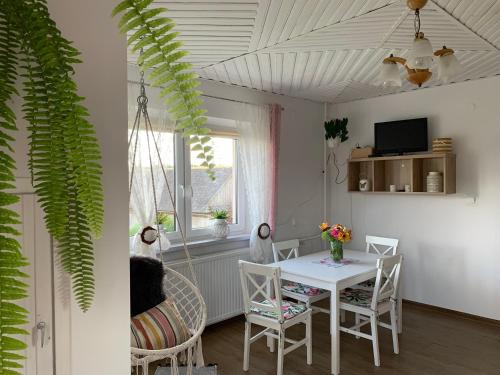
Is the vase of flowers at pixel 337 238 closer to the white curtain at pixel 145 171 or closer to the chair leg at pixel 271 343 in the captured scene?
the chair leg at pixel 271 343

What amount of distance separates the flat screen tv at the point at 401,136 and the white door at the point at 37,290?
12.8 ft

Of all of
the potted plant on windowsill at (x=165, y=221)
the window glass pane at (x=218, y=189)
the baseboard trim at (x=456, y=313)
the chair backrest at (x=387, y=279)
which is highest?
Answer: the window glass pane at (x=218, y=189)

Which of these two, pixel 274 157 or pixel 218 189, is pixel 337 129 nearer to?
pixel 274 157

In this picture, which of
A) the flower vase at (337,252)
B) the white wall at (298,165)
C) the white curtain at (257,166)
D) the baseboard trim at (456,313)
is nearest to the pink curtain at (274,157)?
the white curtain at (257,166)

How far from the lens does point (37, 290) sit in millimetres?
1018

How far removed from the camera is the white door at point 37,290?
1.00 metres

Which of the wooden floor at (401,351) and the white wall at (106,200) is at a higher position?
the white wall at (106,200)

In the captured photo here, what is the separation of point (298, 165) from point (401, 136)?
1.22 meters

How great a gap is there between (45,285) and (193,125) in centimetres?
79

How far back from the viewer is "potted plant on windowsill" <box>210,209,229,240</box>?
3.75m

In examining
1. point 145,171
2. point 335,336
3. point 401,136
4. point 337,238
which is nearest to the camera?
point 335,336

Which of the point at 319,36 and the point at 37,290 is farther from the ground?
the point at 319,36

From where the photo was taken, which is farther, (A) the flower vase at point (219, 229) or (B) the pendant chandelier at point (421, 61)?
(A) the flower vase at point (219, 229)

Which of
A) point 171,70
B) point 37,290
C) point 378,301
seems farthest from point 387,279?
point 171,70
